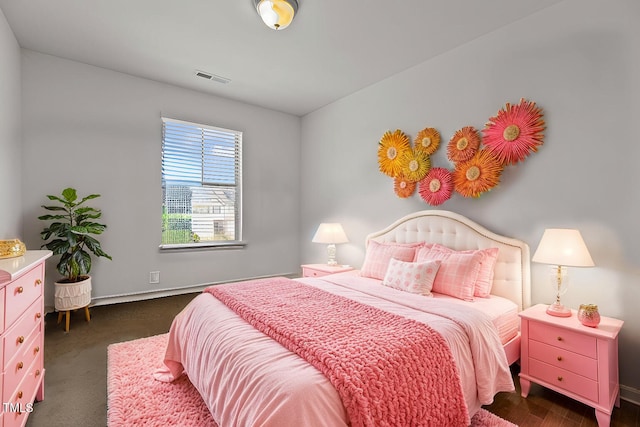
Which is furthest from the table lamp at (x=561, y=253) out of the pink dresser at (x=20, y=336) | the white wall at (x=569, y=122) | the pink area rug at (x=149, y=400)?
the pink dresser at (x=20, y=336)

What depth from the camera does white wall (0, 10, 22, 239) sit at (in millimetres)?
2590

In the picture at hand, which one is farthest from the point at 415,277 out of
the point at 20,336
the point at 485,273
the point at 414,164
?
the point at 20,336

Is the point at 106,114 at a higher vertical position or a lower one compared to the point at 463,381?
higher

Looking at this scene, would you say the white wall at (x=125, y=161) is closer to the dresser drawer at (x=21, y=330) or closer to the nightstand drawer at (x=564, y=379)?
the dresser drawer at (x=21, y=330)

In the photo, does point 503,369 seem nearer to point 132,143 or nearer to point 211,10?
point 211,10

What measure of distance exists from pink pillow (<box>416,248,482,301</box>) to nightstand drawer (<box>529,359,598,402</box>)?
0.57m

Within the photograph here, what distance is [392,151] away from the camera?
3498 mm

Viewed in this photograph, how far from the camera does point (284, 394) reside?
112 cm

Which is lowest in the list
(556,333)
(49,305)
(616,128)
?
(49,305)

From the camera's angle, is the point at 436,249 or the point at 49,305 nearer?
the point at 436,249

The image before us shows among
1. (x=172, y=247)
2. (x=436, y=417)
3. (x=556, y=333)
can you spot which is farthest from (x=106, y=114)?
(x=556, y=333)

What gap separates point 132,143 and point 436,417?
13.4 feet

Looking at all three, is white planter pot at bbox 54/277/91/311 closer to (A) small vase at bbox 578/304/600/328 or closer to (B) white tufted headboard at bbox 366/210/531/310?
(B) white tufted headboard at bbox 366/210/531/310

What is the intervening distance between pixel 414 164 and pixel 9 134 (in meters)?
3.86
